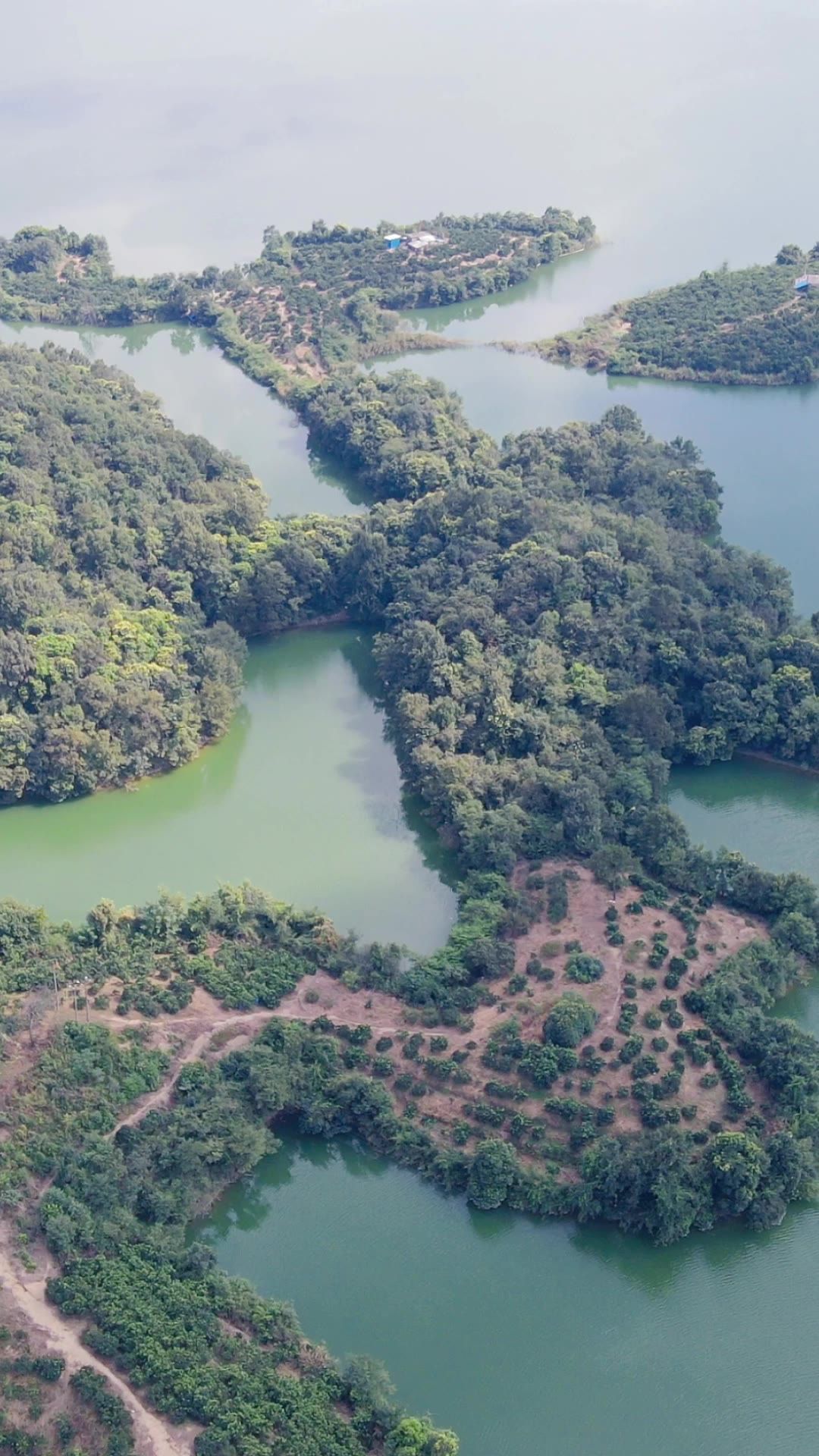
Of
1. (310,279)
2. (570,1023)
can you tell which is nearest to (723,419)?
(310,279)

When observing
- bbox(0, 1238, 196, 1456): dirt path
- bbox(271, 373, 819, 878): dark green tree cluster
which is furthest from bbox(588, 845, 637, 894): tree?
bbox(0, 1238, 196, 1456): dirt path

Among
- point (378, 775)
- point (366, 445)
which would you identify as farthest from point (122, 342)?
point (378, 775)

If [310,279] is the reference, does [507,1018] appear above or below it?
below

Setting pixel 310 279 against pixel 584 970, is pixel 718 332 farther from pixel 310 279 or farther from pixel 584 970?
pixel 584 970

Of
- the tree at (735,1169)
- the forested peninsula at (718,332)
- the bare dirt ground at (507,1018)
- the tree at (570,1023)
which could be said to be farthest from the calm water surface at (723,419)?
the tree at (735,1169)

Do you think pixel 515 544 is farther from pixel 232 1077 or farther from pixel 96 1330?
pixel 96 1330

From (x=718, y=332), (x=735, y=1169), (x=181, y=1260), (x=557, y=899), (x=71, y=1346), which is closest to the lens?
(x=71, y=1346)

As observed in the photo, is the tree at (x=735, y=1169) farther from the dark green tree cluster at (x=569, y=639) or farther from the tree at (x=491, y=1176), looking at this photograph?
the dark green tree cluster at (x=569, y=639)
